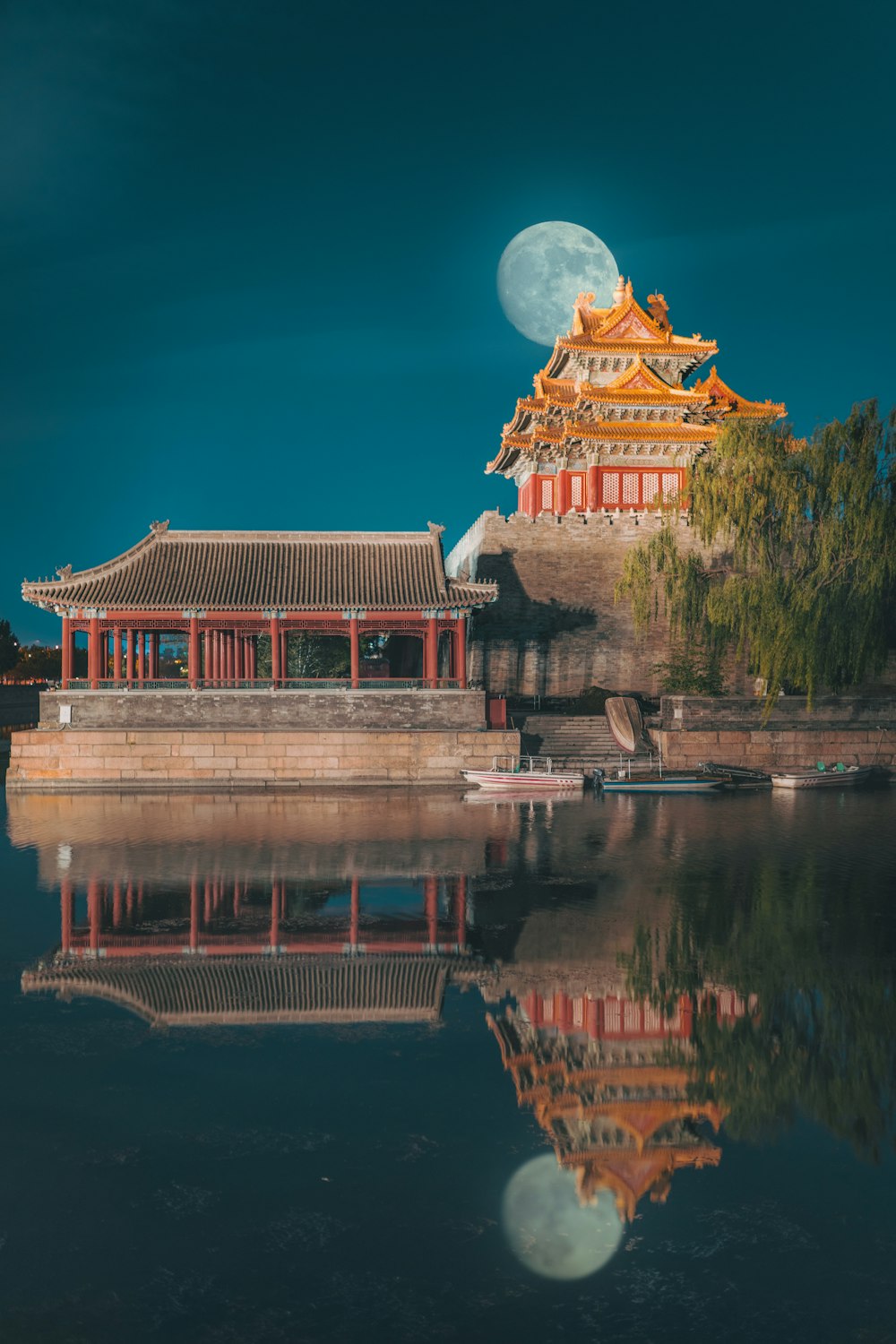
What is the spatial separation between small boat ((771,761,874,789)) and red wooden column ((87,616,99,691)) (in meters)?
19.0

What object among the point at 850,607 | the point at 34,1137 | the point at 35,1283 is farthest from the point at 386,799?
the point at 35,1283

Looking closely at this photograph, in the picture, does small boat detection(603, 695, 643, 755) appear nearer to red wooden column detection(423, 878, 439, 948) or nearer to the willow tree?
the willow tree

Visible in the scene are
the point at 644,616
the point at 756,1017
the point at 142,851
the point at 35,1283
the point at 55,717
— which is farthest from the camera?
the point at 644,616

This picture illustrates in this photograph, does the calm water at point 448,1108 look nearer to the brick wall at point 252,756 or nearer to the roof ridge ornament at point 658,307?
the brick wall at point 252,756

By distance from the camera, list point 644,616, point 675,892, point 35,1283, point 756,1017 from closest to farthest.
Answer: point 35,1283
point 756,1017
point 675,892
point 644,616

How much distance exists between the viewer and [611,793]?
80.8 feet

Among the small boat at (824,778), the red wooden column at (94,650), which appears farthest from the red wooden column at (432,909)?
the red wooden column at (94,650)

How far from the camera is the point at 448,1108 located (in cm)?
688

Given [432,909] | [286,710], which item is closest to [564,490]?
[286,710]

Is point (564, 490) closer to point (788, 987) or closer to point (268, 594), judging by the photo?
point (268, 594)

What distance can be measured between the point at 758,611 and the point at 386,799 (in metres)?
12.2

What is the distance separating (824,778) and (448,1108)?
21.2 m

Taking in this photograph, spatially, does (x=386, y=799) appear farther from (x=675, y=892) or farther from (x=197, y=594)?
(x=675, y=892)

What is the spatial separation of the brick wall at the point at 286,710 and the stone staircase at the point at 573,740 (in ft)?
8.19
